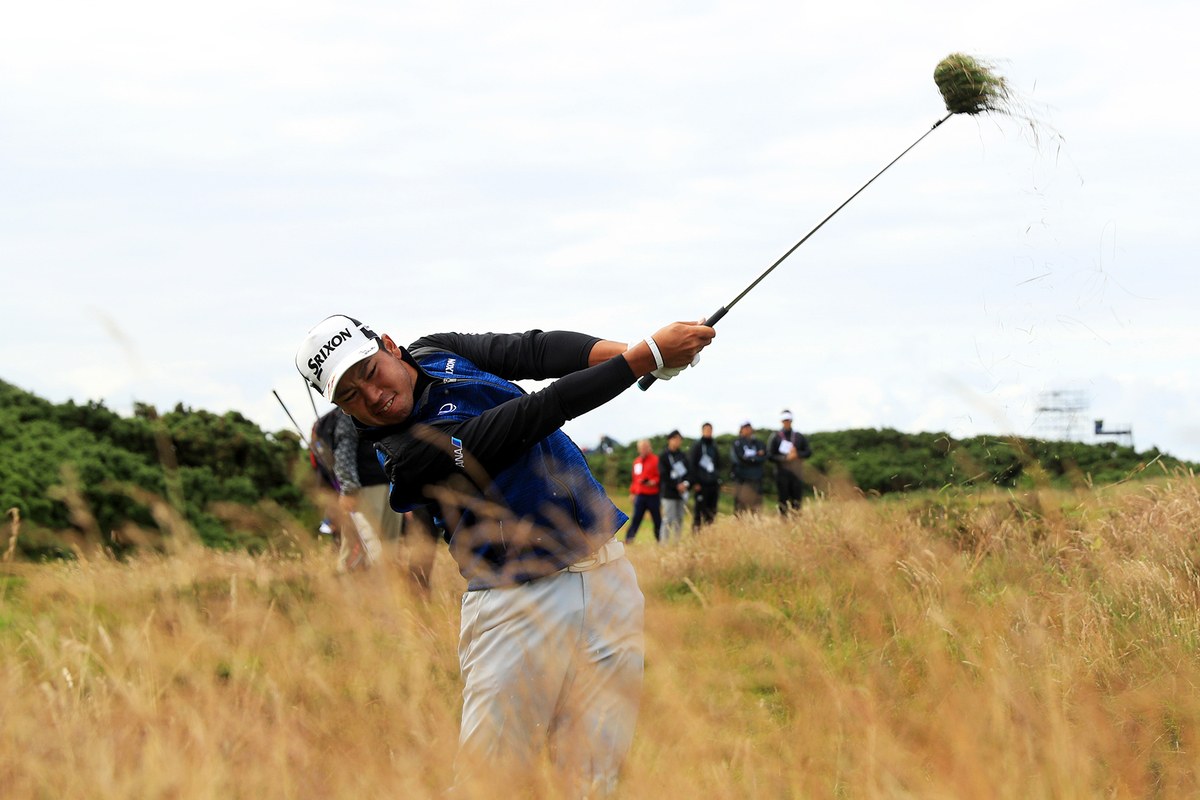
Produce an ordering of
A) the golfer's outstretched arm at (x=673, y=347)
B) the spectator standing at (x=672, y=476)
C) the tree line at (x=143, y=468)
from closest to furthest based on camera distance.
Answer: the golfer's outstretched arm at (x=673, y=347)
the tree line at (x=143, y=468)
the spectator standing at (x=672, y=476)

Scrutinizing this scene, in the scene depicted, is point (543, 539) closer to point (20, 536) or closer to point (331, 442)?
point (331, 442)

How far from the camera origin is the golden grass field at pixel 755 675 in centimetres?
309

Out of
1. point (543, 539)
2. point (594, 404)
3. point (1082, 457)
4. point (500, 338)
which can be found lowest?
point (1082, 457)

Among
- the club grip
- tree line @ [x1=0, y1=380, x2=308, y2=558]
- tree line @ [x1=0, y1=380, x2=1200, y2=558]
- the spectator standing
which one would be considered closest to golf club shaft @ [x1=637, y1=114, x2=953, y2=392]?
the club grip

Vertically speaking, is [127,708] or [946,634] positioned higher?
[127,708]

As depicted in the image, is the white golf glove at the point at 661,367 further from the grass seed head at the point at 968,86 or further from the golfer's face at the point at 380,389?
the grass seed head at the point at 968,86

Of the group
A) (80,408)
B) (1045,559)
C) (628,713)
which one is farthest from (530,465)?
(80,408)

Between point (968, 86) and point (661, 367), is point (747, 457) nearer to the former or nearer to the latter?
point (968, 86)

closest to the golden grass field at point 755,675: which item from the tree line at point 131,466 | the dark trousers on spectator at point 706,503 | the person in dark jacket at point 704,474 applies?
the tree line at point 131,466

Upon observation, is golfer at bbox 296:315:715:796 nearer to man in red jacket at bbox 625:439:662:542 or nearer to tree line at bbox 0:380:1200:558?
tree line at bbox 0:380:1200:558

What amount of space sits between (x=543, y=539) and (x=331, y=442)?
538 centimetres

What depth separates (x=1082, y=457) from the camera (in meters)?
16.9

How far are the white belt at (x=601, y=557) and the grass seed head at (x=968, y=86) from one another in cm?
216

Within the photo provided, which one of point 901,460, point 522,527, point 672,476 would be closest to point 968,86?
point 522,527
